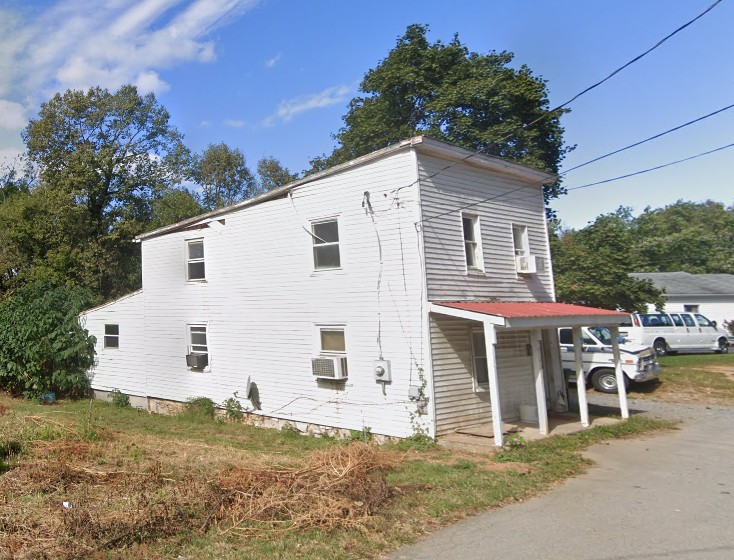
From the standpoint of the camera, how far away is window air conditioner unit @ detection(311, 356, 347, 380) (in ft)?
37.6

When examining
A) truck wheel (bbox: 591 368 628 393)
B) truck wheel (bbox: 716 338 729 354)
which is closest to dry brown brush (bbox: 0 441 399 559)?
truck wheel (bbox: 591 368 628 393)

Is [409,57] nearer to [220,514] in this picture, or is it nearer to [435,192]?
[435,192]

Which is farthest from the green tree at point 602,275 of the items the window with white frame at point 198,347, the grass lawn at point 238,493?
the window with white frame at point 198,347

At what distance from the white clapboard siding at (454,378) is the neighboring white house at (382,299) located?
0.03m

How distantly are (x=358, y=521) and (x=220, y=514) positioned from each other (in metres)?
1.56

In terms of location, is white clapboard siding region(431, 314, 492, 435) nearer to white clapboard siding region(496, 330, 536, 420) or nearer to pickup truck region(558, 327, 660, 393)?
white clapboard siding region(496, 330, 536, 420)

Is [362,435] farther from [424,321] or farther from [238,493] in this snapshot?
[238,493]

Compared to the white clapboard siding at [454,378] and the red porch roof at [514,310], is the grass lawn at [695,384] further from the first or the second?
the white clapboard siding at [454,378]

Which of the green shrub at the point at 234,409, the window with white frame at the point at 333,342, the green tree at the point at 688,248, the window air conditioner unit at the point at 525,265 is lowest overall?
the green shrub at the point at 234,409

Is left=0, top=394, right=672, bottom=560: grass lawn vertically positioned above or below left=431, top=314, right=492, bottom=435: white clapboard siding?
below

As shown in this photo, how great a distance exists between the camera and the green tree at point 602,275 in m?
20.2

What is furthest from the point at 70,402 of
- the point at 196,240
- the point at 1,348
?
the point at 196,240

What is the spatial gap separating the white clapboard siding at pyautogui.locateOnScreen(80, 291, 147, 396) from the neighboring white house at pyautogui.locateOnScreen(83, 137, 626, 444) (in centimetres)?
237

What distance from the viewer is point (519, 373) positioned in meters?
12.1
